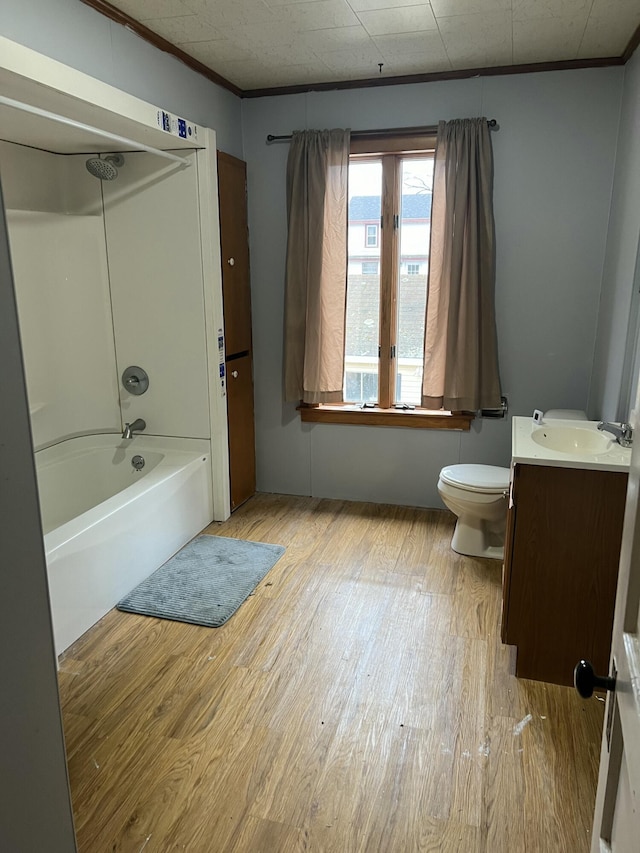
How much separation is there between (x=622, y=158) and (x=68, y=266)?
2888mm

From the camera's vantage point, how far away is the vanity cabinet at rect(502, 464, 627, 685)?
2.07 metres

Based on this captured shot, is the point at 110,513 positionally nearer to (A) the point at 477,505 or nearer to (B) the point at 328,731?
(B) the point at 328,731

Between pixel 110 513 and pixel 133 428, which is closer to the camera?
pixel 110 513

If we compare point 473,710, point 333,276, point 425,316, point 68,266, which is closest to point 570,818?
point 473,710

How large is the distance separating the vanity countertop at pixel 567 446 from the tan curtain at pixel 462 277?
2.66 ft

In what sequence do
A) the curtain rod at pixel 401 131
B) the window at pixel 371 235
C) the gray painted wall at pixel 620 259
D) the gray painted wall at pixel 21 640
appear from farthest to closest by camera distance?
the window at pixel 371 235 < the curtain rod at pixel 401 131 < the gray painted wall at pixel 620 259 < the gray painted wall at pixel 21 640

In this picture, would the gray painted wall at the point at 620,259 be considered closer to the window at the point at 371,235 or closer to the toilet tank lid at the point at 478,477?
the toilet tank lid at the point at 478,477

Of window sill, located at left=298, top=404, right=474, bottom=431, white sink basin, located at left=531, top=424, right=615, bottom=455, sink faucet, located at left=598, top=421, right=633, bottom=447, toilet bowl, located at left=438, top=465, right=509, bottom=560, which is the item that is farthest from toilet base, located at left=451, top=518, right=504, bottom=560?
sink faucet, located at left=598, top=421, right=633, bottom=447

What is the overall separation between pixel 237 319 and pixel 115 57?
1.46 metres

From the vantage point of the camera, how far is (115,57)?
253 cm

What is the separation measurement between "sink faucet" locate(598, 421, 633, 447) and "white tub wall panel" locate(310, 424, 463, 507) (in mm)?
1353

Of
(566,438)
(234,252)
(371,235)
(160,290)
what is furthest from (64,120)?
(566,438)

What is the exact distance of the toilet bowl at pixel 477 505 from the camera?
120 inches

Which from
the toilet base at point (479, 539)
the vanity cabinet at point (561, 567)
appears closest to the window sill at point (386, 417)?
the toilet base at point (479, 539)
